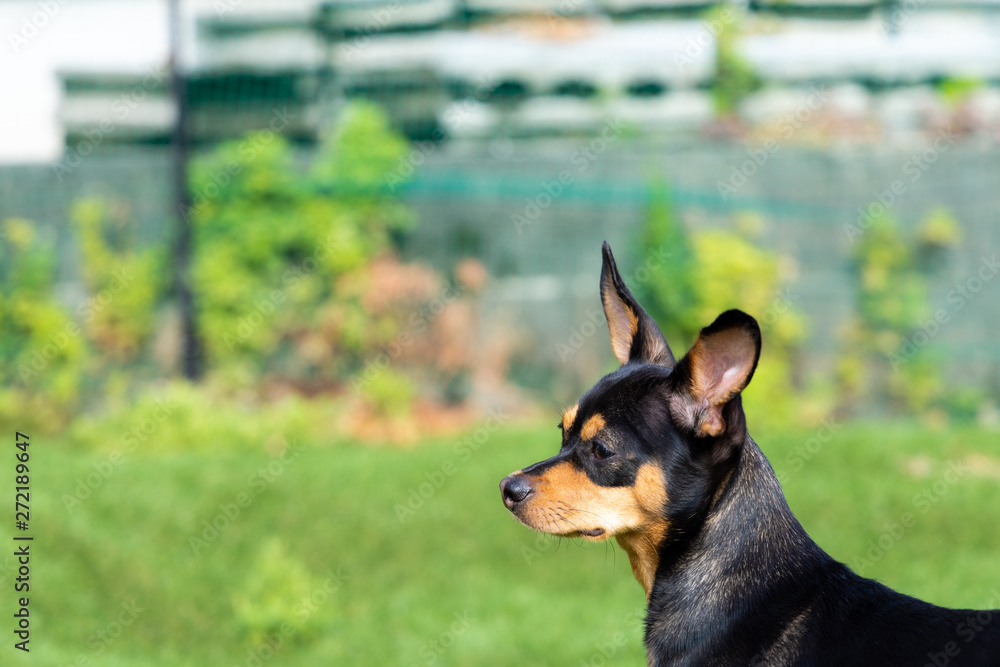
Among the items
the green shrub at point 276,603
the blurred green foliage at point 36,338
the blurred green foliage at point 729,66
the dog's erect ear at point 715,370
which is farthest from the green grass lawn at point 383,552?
→ the blurred green foliage at point 729,66

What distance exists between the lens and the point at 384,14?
1056cm

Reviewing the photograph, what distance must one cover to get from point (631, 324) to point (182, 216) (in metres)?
6.86

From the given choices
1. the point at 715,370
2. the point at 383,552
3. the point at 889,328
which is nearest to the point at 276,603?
the point at 383,552

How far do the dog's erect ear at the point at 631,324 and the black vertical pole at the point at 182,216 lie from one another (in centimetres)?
658

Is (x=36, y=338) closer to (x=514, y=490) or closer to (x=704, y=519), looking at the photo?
A: (x=514, y=490)

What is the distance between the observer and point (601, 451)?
2.76 m

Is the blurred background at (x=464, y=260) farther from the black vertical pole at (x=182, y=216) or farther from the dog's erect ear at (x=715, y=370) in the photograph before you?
the dog's erect ear at (x=715, y=370)

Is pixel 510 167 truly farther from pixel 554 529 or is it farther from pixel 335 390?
pixel 554 529

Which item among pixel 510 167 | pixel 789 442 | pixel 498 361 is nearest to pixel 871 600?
pixel 789 442

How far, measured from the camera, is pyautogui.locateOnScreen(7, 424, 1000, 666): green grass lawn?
504 cm

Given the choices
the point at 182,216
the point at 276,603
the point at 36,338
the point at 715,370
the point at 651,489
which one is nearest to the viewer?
the point at 715,370

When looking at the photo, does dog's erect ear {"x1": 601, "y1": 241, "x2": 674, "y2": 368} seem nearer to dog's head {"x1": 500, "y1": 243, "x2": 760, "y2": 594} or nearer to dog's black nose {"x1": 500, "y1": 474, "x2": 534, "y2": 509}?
dog's head {"x1": 500, "y1": 243, "x2": 760, "y2": 594}

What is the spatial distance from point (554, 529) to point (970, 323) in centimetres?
818

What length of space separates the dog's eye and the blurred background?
11.8 ft
